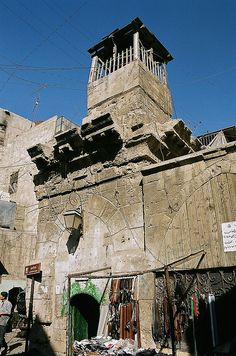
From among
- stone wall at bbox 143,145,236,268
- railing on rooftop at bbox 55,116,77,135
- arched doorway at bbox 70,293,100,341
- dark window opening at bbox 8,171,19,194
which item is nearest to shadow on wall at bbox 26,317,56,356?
arched doorway at bbox 70,293,100,341

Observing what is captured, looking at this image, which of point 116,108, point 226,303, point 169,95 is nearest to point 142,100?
point 116,108

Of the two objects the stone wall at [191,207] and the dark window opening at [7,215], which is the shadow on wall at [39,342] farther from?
the dark window opening at [7,215]

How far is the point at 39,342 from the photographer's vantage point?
641cm

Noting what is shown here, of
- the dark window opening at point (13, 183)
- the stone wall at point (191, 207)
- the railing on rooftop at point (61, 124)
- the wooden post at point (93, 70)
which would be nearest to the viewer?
the stone wall at point (191, 207)

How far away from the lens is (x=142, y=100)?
6.87m

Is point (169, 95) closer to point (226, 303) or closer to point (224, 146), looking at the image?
point (224, 146)

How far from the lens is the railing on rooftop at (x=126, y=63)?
7850mm

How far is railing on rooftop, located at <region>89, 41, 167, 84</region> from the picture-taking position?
7850 mm

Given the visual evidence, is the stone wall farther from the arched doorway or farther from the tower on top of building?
the arched doorway

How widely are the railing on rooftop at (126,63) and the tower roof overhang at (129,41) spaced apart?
0.22 metres

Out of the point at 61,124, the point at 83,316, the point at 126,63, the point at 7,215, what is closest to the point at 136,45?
the point at 126,63

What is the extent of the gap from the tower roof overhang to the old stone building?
0.10 feet

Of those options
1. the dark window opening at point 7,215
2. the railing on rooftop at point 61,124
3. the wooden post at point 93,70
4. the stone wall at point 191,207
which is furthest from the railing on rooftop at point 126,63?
the dark window opening at point 7,215

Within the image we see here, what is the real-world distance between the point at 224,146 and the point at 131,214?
217 centimetres
